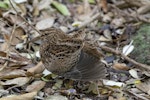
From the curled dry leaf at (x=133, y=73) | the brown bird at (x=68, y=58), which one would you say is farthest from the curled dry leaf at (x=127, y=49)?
the brown bird at (x=68, y=58)

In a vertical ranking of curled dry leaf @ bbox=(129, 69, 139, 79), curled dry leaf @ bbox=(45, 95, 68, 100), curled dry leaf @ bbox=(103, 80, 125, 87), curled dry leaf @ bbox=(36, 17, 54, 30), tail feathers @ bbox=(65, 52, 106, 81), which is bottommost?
curled dry leaf @ bbox=(45, 95, 68, 100)

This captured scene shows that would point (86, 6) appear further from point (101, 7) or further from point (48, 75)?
point (48, 75)

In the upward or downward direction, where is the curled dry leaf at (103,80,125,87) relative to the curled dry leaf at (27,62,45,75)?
downward

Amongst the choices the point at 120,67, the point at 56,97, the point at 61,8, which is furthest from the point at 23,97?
the point at 61,8

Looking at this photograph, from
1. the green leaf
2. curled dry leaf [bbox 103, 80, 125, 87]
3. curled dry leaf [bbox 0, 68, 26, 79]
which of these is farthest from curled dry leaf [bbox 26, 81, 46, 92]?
the green leaf

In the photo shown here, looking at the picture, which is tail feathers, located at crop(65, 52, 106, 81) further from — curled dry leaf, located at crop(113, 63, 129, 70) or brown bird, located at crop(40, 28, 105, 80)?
curled dry leaf, located at crop(113, 63, 129, 70)

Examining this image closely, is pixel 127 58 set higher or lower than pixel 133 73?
higher

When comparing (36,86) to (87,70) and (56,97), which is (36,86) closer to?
(56,97)
